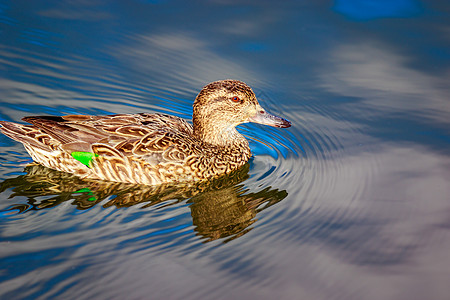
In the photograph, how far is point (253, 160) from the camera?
7570 mm

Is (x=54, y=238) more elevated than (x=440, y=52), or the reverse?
(x=440, y=52)

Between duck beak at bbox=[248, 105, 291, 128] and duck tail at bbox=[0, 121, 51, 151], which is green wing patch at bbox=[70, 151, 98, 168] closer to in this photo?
duck tail at bbox=[0, 121, 51, 151]

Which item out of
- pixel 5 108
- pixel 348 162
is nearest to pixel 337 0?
pixel 348 162

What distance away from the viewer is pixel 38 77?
8.77 m

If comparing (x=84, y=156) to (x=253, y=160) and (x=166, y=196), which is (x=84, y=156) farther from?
(x=253, y=160)

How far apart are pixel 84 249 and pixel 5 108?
3639 mm

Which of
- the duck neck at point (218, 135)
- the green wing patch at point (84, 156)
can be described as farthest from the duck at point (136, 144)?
the duck neck at point (218, 135)

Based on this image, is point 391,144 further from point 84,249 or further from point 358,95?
point 84,249

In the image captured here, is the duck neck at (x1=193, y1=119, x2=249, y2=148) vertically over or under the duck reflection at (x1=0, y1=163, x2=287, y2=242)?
over

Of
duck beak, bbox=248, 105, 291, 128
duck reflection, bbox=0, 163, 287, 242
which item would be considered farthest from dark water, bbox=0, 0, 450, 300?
duck beak, bbox=248, 105, 291, 128

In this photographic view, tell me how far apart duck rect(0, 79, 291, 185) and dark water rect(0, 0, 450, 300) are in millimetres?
193

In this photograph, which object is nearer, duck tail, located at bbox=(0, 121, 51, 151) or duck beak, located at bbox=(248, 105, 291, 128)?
duck tail, located at bbox=(0, 121, 51, 151)

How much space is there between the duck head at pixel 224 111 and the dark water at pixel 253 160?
566 millimetres

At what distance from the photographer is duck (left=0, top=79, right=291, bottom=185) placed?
6793 millimetres
